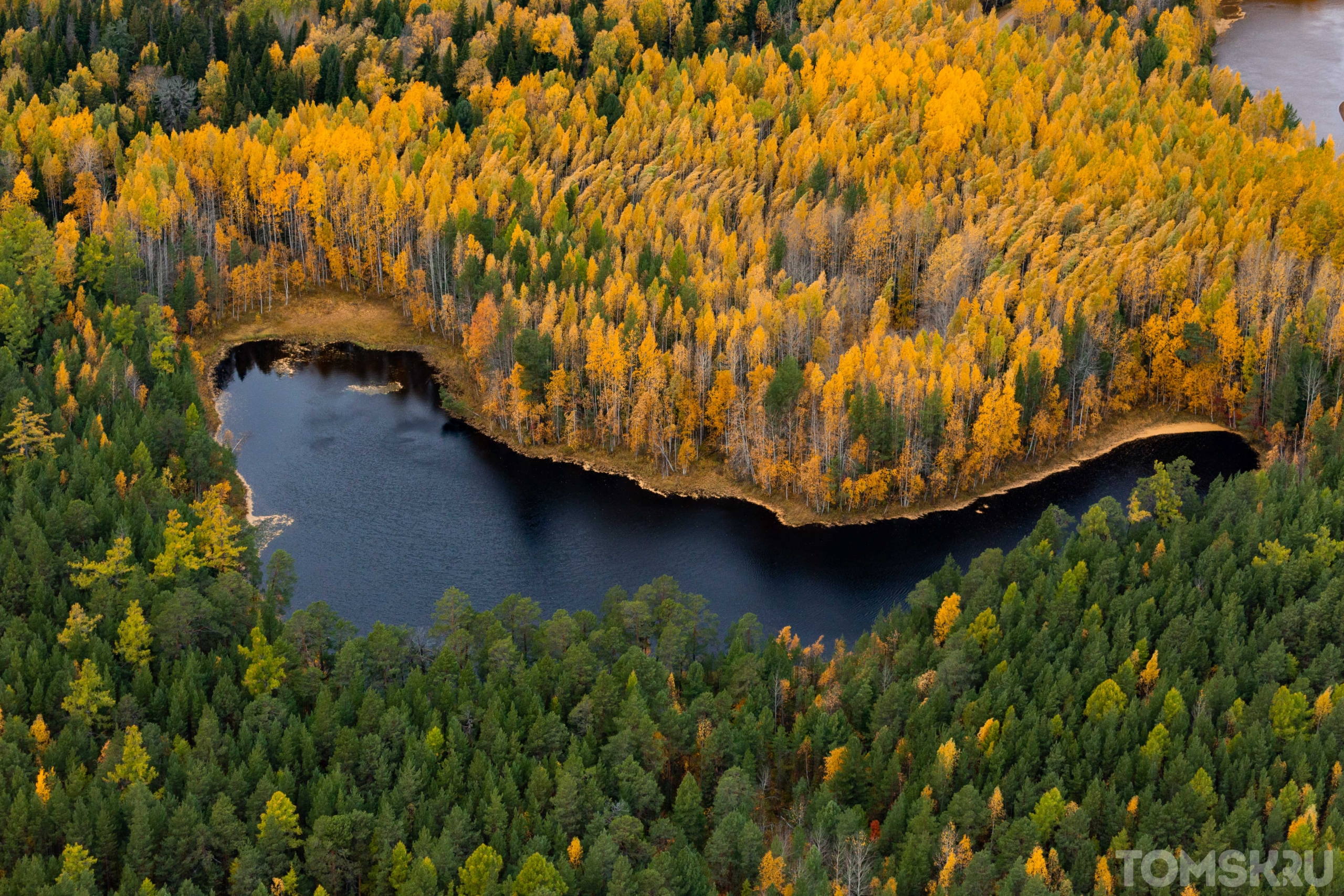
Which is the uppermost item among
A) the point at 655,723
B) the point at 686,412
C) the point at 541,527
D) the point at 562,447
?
the point at 686,412

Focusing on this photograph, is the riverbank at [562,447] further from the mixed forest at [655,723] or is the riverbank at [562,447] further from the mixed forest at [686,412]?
the mixed forest at [655,723]

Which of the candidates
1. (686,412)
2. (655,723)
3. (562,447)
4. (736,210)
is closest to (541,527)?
(562,447)

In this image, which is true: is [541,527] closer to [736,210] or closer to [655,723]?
[655,723]

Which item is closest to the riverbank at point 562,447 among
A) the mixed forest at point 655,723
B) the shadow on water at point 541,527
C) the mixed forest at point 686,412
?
the shadow on water at point 541,527

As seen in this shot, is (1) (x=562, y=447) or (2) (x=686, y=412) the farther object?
(1) (x=562, y=447)

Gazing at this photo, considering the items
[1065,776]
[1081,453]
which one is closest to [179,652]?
Result: [1065,776]

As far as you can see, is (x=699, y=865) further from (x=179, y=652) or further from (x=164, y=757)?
(x=179, y=652)

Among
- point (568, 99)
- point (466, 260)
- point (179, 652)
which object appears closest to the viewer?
point (179, 652)
